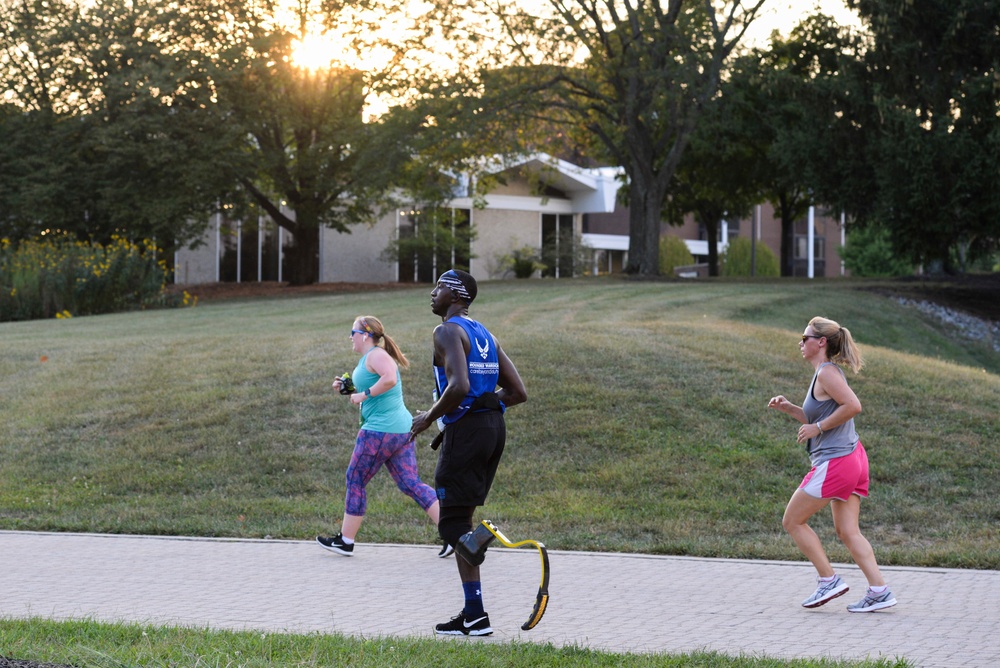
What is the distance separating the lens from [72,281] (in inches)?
1125

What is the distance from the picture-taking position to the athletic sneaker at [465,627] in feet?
19.0

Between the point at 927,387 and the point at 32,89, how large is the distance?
3232cm

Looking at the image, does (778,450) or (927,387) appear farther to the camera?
(927,387)

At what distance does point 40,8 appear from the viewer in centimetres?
3603

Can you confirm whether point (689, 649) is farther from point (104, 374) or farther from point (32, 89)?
point (32, 89)

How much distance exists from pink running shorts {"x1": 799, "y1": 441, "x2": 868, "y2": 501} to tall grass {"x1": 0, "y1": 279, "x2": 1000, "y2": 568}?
188 cm

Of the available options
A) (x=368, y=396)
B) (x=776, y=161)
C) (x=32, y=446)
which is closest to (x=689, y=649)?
(x=368, y=396)

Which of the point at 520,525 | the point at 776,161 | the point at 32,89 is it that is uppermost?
the point at 32,89

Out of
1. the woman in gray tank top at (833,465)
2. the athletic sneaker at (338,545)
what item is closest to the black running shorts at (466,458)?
the woman in gray tank top at (833,465)

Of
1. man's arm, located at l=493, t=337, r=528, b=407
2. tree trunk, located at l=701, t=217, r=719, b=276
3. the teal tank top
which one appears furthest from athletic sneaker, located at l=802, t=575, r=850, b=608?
tree trunk, located at l=701, t=217, r=719, b=276

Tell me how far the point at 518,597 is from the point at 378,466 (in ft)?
5.81

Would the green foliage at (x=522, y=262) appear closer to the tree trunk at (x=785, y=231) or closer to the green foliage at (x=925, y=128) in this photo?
the tree trunk at (x=785, y=231)

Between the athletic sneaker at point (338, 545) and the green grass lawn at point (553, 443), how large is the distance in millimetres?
816

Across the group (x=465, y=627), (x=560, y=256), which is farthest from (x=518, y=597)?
(x=560, y=256)
